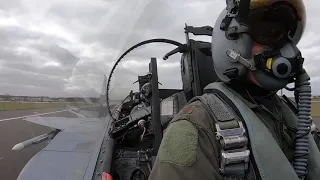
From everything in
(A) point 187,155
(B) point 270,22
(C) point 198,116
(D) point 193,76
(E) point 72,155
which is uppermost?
(B) point 270,22

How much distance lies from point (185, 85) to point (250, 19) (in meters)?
1.37

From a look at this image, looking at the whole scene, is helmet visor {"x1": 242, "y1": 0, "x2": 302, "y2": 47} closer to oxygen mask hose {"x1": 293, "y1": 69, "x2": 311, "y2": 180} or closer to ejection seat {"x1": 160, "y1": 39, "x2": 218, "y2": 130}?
oxygen mask hose {"x1": 293, "y1": 69, "x2": 311, "y2": 180}

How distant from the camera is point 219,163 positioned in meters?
1.05

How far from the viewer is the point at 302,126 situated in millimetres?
1272

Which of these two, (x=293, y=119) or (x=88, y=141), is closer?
(x=293, y=119)

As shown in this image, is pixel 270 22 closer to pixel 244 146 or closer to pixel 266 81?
pixel 266 81

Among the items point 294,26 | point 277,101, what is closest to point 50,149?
point 277,101

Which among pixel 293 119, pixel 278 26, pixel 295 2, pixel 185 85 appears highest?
pixel 295 2

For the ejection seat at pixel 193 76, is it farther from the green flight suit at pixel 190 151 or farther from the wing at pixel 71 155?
the green flight suit at pixel 190 151

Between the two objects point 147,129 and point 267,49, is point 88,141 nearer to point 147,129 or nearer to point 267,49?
point 147,129

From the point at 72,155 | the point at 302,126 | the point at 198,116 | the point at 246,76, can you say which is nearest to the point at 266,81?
the point at 246,76

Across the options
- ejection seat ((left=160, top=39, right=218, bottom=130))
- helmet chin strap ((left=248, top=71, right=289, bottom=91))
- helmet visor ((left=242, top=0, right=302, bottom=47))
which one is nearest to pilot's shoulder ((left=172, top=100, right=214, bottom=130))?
helmet chin strap ((left=248, top=71, right=289, bottom=91))

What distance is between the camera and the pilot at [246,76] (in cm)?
104

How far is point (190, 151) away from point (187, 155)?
0.06ft
